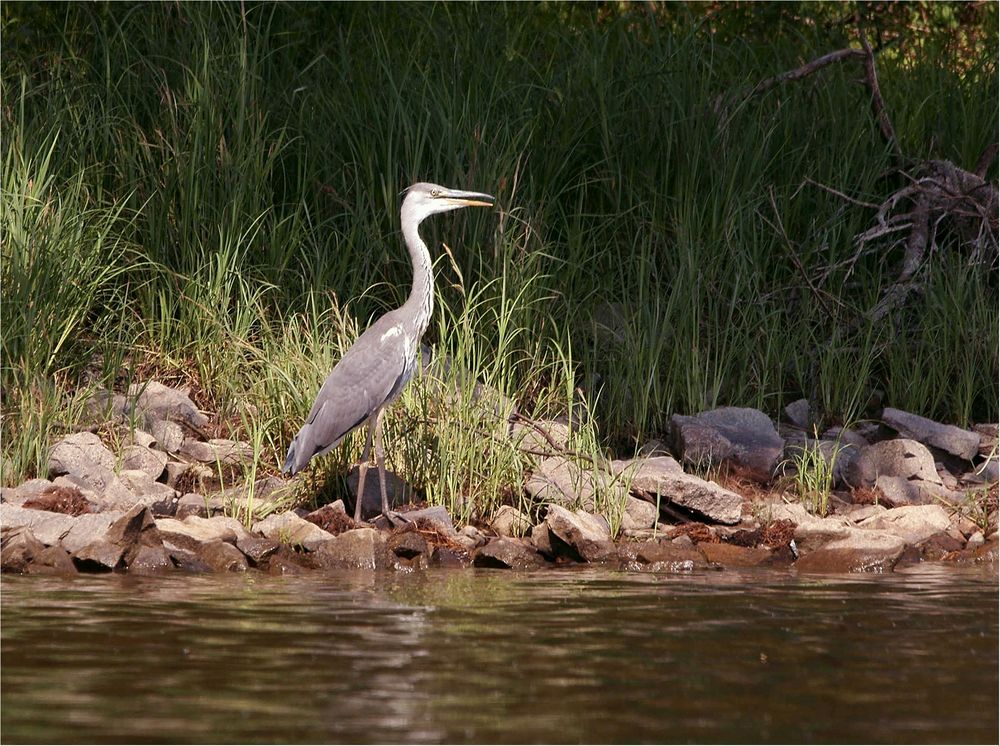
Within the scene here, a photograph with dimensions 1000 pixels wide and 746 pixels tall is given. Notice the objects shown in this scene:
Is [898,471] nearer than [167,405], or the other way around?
[898,471]

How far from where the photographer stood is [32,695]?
12.3ft

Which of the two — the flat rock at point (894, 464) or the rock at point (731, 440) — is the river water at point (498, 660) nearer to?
the flat rock at point (894, 464)

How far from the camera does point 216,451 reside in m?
7.29

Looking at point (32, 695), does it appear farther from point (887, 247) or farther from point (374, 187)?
point (887, 247)

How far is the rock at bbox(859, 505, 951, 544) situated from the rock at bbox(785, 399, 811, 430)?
148 cm

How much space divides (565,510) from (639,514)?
1.85 ft

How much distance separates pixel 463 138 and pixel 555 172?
2.16ft

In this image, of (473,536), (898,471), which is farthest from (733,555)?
(898,471)

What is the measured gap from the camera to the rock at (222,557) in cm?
594

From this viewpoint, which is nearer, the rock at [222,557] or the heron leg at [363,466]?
the rock at [222,557]

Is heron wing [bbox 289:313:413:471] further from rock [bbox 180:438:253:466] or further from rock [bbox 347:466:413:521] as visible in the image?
rock [bbox 180:438:253:466]

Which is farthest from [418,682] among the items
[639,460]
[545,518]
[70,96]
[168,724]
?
[70,96]

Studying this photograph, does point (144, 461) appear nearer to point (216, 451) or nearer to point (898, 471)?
point (216, 451)

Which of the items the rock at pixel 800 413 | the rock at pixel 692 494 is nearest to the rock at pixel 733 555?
the rock at pixel 692 494
